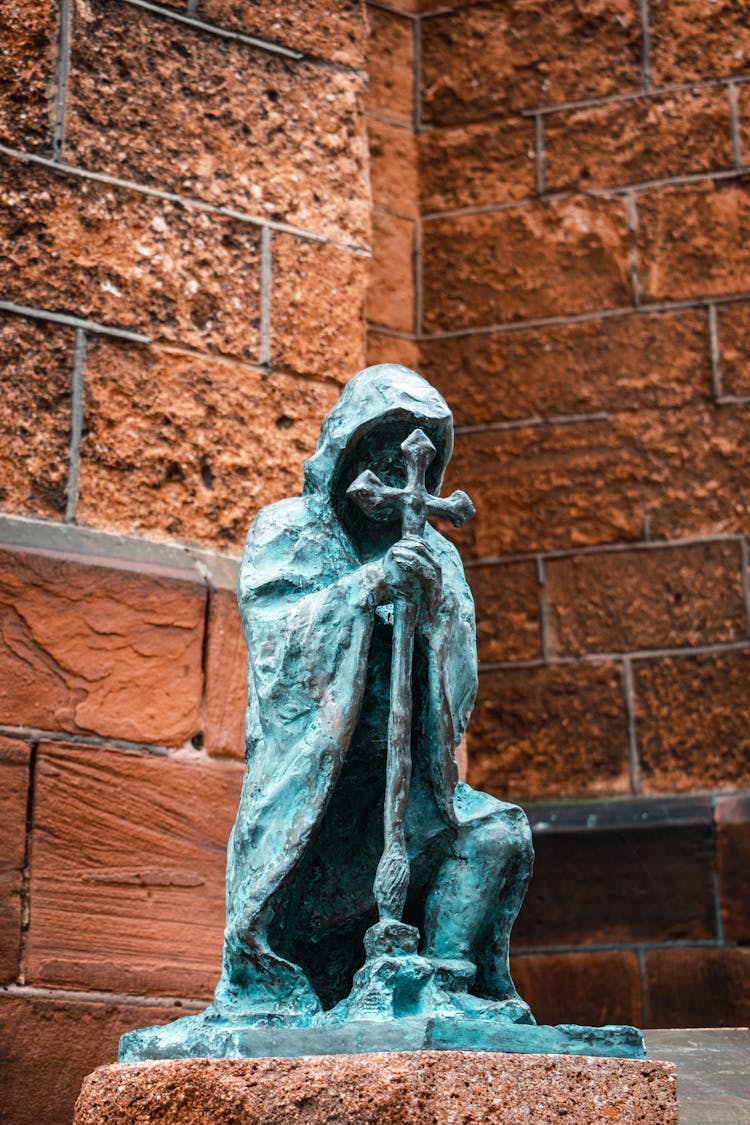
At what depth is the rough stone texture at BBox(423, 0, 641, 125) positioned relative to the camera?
22.7 feet

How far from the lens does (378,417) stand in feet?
11.6

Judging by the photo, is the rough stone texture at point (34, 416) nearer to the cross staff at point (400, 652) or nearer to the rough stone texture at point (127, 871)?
the rough stone texture at point (127, 871)

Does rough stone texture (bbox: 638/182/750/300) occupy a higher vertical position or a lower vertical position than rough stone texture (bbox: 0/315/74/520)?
higher

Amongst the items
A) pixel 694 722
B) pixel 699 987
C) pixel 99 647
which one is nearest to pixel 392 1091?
pixel 99 647

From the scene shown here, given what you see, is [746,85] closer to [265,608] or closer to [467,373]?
[467,373]

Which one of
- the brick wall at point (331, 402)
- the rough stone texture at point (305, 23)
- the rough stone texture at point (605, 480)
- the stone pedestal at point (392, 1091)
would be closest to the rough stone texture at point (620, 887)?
the brick wall at point (331, 402)

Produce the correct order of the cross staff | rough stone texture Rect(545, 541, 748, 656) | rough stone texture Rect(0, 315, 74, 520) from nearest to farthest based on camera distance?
the cross staff
rough stone texture Rect(0, 315, 74, 520)
rough stone texture Rect(545, 541, 748, 656)

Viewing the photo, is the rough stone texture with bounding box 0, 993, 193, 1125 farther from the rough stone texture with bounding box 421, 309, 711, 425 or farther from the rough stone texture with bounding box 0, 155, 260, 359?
the rough stone texture with bounding box 421, 309, 711, 425

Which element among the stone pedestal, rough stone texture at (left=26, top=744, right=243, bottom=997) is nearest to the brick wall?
rough stone texture at (left=26, top=744, right=243, bottom=997)

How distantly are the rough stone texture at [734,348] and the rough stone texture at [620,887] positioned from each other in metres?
1.53

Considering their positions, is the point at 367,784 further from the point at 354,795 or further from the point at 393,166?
the point at 393,166

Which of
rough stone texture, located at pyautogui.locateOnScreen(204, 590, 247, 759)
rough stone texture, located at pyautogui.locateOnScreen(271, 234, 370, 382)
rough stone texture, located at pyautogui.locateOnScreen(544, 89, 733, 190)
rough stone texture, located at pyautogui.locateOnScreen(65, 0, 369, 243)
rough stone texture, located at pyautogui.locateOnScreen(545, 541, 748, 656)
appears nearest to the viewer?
rough stone texture, located at pyautogui.locateOnScreen(204, 590, 247, 759)

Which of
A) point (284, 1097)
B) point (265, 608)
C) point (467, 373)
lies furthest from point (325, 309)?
point (284, 1097)

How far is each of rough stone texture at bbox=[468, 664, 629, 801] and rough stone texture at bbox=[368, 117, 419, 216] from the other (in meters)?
1.81
